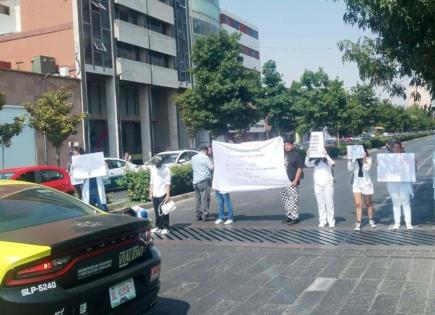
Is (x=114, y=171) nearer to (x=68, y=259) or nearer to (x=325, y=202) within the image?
(x=325, y=202)

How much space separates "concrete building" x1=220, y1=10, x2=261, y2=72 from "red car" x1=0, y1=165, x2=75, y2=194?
53.7m

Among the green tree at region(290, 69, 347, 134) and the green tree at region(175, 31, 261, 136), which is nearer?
the green tree at region(175, 31, 261, 136)

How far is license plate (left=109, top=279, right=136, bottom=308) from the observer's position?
14.0ft

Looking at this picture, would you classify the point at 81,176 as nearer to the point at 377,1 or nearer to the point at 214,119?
the point at 377,1

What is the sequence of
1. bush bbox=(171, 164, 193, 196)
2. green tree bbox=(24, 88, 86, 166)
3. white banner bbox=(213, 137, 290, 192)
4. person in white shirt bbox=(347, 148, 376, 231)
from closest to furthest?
person in white shirt bbox=(347, 148, 376, 231), white banner bbox=(213, 137, 290, 192), bush bbox=(171, 164, 193, 196), green tree bbox=(24, 88, 86, 166)

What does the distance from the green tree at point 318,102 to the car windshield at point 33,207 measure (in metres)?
34.9

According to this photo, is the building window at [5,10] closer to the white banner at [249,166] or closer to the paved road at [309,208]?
the paved road at [309,208]

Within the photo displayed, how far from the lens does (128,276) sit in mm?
4445

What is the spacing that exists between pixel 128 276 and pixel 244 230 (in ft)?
20.3

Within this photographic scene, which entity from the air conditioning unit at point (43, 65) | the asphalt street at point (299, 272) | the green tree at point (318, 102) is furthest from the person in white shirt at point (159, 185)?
the green tree at point (318, 102)

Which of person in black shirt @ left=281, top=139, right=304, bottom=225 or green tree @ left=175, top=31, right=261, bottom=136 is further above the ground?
green tree @ left=175, top=31, right=261, bottom=136

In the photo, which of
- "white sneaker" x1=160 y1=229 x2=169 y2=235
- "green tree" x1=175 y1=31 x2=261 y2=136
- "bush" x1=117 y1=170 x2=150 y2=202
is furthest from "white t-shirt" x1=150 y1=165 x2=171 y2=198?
"green tree" x1=175 y1=31 x2=261 y2=136

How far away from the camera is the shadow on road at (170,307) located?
5562 mm

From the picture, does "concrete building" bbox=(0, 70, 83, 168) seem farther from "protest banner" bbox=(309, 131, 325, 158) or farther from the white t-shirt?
"protest banner" bbox=(309, 131, 325, 158)
